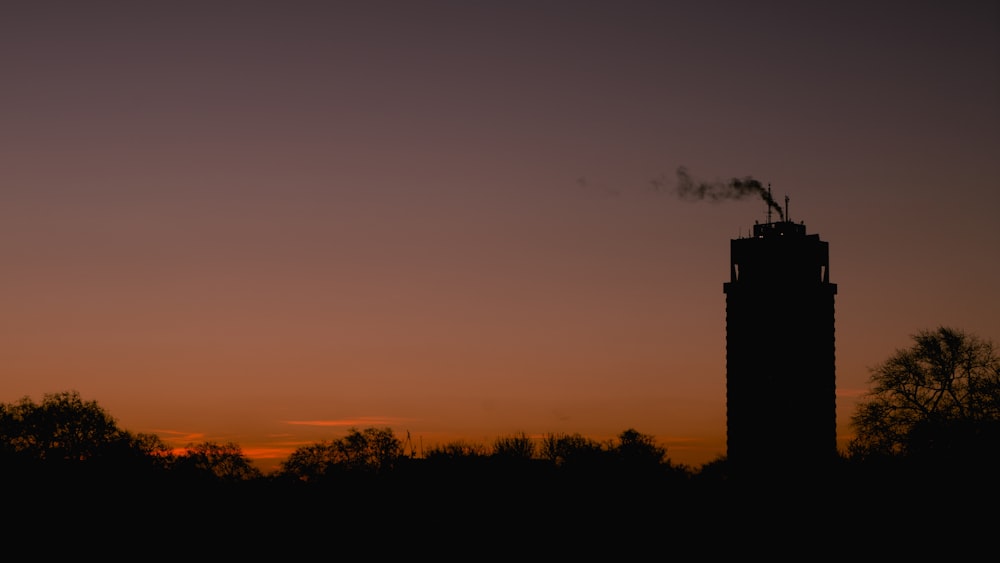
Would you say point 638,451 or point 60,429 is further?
point 638,451

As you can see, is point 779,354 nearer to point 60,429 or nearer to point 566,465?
point 566,465

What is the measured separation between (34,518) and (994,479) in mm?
64583

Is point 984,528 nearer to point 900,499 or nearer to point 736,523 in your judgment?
point 900,499

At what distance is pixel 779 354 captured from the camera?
14975 centimetres

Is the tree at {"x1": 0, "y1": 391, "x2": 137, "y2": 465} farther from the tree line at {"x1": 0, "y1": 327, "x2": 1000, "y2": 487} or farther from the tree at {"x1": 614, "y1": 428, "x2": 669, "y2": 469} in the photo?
the tree at {"x1": 614, "y1": 428, "x2": 669, "y2": 469}

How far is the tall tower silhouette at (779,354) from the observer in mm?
147750

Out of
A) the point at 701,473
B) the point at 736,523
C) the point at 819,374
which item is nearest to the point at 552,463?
the point at 701,473

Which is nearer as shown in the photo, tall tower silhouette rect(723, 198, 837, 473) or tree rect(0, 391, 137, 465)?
tree rect(0, 391, 137, 465)

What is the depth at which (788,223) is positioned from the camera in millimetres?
150125

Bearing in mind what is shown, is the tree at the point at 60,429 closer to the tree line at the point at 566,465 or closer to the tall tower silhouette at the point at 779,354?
the tree line at the point at 566,465

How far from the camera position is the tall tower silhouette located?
148 m

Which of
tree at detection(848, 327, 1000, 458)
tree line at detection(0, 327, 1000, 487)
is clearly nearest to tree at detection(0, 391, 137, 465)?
tree line at detection(0, 327, 1000, 487)

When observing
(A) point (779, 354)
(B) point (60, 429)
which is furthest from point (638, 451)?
(B) point (60, 429)

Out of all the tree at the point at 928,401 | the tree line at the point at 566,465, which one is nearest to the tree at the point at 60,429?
the tree line at the point at 566,465
